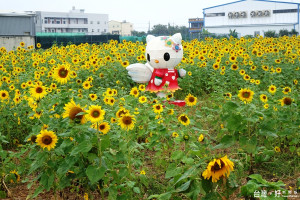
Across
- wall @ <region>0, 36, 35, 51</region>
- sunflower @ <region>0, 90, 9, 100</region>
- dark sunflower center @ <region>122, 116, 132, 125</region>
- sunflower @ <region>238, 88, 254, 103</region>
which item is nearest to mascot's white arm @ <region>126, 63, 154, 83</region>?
sunflower @ <region>0, 90, 9, 100</region>

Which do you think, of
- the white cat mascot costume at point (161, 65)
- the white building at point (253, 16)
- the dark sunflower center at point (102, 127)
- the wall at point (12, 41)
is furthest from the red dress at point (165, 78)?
the white building at point (253, 16)

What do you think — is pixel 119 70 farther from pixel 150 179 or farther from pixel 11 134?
pixel 150 179

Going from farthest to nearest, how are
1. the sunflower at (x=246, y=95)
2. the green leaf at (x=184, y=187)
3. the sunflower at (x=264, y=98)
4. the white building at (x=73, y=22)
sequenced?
the white building at (x=73, y=22), the sunflower at (x=264, y=98), the sunflower at (x=246, y=95), the green leaf at (x=184, y=187)

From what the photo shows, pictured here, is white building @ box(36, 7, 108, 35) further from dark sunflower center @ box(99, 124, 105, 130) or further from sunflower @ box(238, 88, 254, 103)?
dark sunflower center @ box(99, 124, 105, 130)

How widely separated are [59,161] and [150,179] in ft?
3.47

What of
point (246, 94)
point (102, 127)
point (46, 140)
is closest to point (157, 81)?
point (246, 94)

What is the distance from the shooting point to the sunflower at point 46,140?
2.51 m

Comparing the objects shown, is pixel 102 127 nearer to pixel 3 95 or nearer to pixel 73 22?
pixel 3 95

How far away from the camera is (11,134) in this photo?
188 inches

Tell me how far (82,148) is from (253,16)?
50.2 meters

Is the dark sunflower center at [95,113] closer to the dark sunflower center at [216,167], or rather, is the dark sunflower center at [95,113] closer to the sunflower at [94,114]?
the sunflower at [94,114]

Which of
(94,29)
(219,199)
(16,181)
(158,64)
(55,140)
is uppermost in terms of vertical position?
(94,29)

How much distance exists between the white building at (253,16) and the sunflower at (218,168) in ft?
158

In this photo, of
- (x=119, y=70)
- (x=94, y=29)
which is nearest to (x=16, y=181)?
(x=119, y=70)
